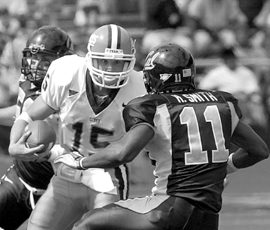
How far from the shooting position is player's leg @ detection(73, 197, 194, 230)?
3.38m

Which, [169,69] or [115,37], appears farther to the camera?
[115,37]

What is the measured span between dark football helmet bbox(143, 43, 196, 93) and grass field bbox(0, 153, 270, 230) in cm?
312

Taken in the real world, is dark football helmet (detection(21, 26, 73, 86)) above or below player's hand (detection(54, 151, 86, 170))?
above

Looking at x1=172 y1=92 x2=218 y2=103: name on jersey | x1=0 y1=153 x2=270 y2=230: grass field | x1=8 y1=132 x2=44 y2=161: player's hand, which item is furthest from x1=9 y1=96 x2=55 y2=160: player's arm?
x1=0 y1=153 x2=270 y2=230: grass field

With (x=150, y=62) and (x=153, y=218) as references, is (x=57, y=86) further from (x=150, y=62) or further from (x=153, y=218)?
(x=153, y=218)

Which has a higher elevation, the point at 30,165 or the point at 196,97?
the point at 196,97

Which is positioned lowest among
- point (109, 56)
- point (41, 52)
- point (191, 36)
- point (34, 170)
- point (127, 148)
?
point (191, 36)

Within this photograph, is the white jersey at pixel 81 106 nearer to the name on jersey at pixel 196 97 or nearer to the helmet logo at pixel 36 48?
the helmet logo at pixel 36 48

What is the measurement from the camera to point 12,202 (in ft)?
16.3

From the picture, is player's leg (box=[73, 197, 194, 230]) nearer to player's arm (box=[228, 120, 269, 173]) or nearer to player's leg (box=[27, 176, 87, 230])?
player's arm (box=[228, 120, 269, 173])

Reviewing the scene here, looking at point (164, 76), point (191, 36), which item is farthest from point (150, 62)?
point (191, 36)

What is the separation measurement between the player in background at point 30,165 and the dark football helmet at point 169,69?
134cm

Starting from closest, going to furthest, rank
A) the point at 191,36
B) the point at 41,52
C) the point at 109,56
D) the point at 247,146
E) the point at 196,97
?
the point at 196,97 → the point at 247,146 → the point at 109,56 → the point at 41,52 → the point at 191,36

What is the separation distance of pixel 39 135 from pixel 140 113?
89cm
